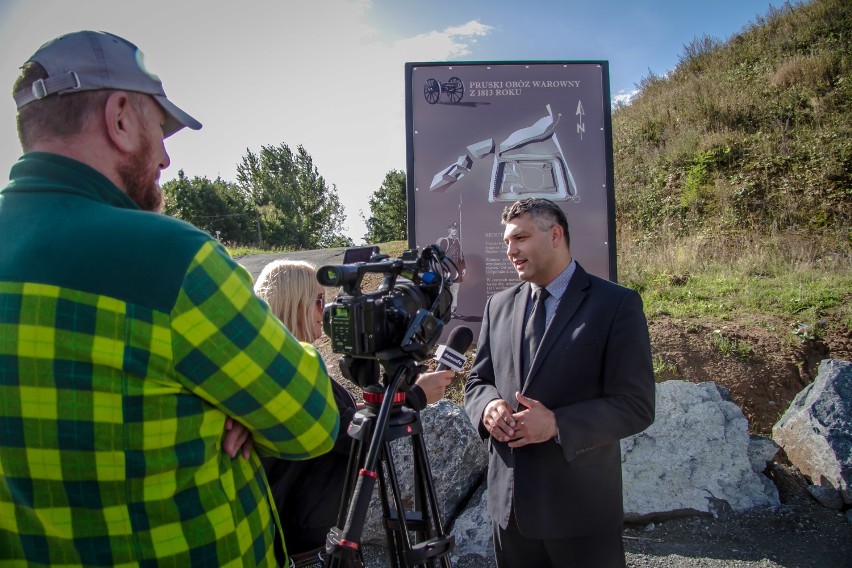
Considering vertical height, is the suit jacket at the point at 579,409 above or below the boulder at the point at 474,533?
above

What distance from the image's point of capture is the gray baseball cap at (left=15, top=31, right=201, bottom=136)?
125cm

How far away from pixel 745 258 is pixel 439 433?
661 centimetres

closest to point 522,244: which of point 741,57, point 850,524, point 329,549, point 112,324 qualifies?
point 329,549

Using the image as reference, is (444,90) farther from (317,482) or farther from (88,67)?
(88,67)

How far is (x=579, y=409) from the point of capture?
2322 millimetres

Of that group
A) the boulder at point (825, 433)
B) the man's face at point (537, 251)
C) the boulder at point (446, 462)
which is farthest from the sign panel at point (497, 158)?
the boulder at point (825, 433)

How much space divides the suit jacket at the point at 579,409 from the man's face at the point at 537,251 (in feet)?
0.42

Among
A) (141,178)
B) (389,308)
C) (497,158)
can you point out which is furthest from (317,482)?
(497,158)

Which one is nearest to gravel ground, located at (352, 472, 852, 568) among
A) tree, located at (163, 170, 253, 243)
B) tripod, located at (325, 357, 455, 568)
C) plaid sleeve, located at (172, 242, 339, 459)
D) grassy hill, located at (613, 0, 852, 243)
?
tripod, located at (325, 357, 455, 568)

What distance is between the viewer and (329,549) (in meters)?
1.69

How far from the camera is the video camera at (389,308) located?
5.72ft

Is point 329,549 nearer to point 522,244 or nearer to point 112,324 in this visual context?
point 112,324

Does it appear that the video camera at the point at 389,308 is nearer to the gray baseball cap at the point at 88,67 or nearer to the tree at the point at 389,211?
the gray baseball cap at the point at 88,67

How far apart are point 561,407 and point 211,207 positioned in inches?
1890
